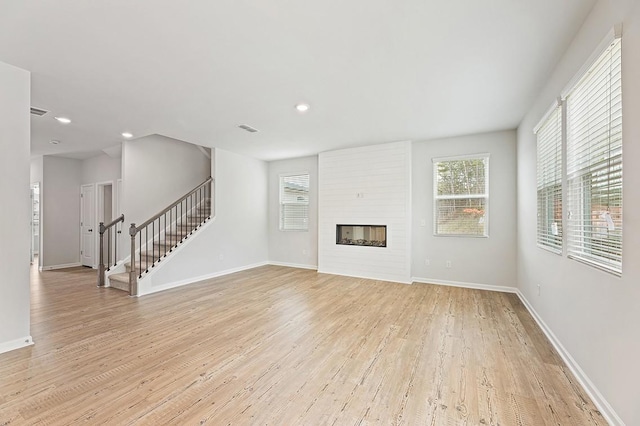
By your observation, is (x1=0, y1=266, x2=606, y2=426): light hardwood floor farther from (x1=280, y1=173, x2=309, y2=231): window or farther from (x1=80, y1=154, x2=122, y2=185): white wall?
(x1=80, y1=154, x2=122, y2=185): white wall

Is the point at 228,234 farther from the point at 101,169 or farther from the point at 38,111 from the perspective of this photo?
the point at 101,169

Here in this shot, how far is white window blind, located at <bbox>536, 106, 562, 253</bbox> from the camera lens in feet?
8.98

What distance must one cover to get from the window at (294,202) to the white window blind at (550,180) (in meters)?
4.59

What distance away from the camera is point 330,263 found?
6.24m

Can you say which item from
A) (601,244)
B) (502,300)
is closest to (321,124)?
(601,244)

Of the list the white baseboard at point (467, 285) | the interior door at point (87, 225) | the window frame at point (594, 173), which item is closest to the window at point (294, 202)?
the white baseboard at point (467, 285)

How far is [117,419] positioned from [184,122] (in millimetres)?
3783

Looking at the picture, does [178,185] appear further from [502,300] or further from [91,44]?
[502,300]

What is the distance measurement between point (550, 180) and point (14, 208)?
18.0ft

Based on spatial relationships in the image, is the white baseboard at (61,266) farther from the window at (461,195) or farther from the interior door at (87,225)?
the window at (461,195)

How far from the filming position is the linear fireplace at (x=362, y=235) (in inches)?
227

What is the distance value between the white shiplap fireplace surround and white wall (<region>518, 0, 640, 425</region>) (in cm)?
259

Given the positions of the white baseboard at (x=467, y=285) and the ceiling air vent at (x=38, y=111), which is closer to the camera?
the ceiling air vent at (x=38, y=111)

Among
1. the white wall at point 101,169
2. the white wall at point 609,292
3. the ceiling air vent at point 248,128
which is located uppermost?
the ceiling air vent at point 248,128
